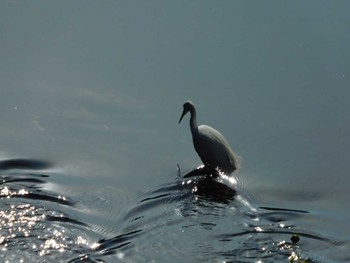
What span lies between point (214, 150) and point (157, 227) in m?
1.37

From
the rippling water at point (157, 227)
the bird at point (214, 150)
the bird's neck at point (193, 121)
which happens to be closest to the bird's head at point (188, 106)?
the bird's neck at point (193, 121)

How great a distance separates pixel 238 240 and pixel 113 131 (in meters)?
2.26

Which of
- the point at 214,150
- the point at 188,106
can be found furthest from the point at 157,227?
the point at 188,106

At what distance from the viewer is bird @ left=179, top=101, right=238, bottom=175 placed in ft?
25.3

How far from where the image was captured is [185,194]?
7.34m

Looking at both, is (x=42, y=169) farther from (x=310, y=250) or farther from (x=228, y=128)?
(x=310, y=250)

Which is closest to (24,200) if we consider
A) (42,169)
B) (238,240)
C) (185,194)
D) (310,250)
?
(42,169)

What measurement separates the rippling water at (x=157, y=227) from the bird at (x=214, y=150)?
203 mm

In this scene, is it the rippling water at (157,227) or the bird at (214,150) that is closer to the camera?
the rippling water at (157,227)

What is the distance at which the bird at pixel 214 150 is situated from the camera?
7.73 m

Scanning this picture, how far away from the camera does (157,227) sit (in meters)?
6.65

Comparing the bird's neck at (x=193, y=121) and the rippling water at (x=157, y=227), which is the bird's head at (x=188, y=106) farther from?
the rippling water at (x=157, y=227)

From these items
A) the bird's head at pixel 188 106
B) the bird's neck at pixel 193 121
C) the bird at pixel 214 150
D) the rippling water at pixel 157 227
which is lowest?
the rippling water at pixel 157 227

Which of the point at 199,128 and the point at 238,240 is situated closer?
the point at 238,240
